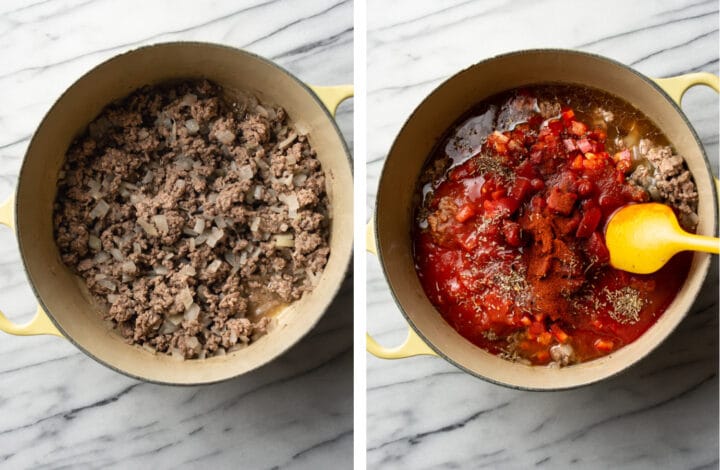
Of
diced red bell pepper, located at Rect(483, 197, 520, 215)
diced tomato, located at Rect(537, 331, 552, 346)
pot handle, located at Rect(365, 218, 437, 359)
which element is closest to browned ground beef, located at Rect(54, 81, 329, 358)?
pot handle, located at Rect(365, 218, 437, 359)

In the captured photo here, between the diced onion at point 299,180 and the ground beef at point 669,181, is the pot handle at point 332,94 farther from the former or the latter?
the ground beef at point 669,181

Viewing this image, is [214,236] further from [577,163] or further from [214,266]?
[577,163]

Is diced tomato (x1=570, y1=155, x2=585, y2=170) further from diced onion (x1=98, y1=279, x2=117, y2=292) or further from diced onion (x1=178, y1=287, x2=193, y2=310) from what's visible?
diced onion (x1=98, y1=279, x2=117, y2=292)

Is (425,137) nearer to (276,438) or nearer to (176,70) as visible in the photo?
(176,70)

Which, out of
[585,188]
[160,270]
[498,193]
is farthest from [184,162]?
[585,188]

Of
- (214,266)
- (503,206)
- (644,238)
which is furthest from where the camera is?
(214,266)
